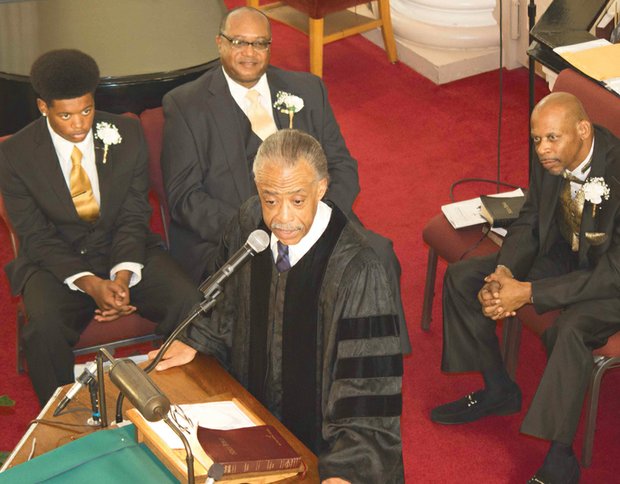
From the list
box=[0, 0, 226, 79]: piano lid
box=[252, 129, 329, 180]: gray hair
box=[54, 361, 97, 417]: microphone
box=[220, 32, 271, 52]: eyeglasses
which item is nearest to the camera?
box=[54, 361, 97, 417]: microphone

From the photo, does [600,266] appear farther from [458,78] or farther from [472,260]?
[458,78]

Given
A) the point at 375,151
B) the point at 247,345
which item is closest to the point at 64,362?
the point at 247,345

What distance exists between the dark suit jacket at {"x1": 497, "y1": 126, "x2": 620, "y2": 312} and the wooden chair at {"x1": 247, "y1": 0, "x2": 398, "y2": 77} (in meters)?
3.36

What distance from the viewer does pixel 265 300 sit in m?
3.72

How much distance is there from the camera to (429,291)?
18.2ft

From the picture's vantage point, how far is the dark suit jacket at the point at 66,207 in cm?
476

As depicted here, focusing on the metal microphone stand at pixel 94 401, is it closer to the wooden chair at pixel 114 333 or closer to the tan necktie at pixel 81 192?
the wooden chair at pixel 114 333

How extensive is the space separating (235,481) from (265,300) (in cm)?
83

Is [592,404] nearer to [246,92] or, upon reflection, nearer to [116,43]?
[246,92]

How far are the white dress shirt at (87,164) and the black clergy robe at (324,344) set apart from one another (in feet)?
3.29

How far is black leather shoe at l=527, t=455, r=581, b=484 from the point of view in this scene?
4.51m

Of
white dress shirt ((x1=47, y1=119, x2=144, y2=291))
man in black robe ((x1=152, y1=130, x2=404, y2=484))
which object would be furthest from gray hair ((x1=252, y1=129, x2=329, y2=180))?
white dress shirt ((x1=47, y1=119, x2=144, y2=291))

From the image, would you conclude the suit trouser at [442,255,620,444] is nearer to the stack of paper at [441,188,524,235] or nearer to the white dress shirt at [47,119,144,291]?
the stack of paper at [441,188,524,235]

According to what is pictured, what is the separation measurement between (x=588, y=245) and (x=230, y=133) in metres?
1.75
